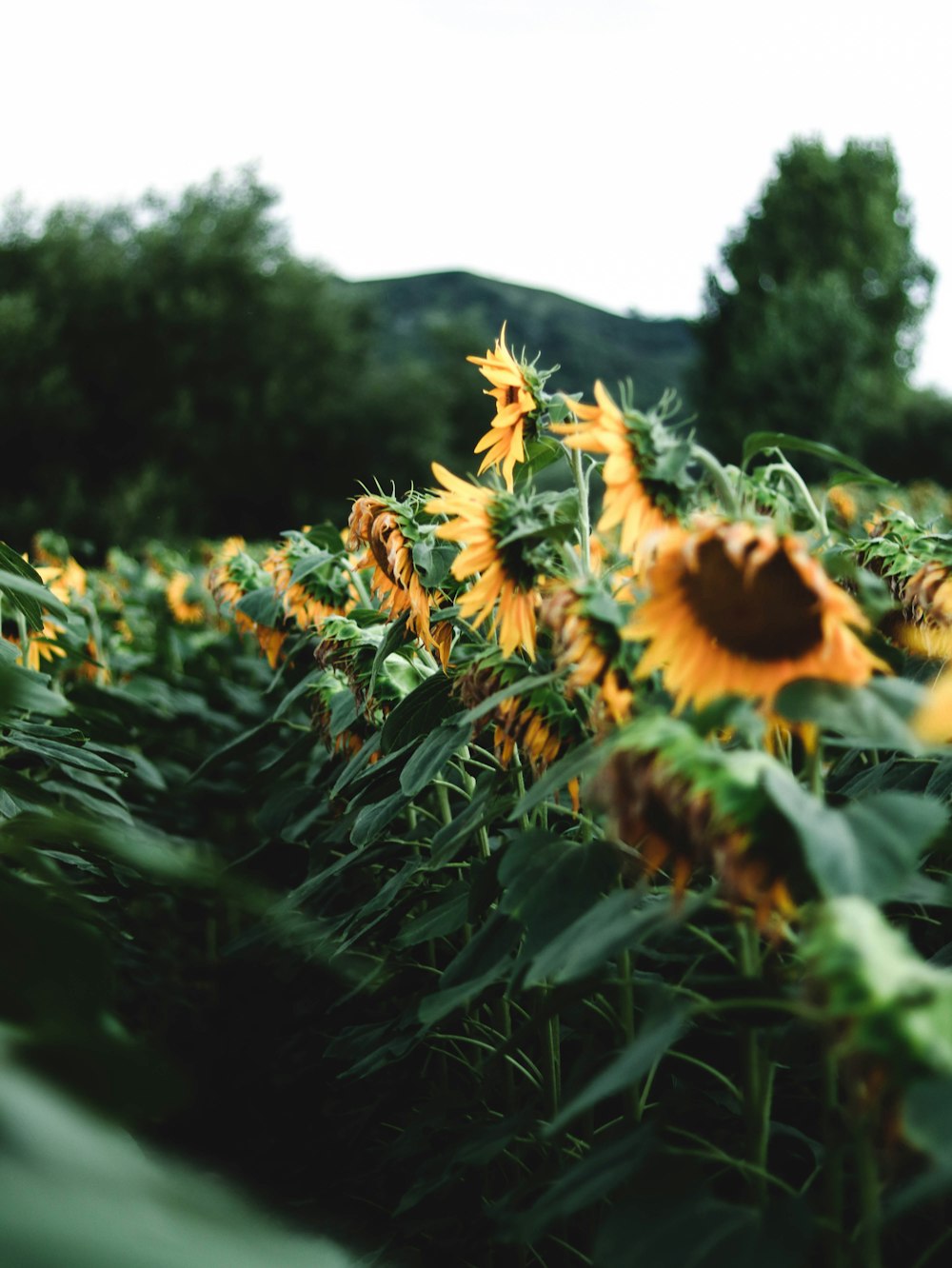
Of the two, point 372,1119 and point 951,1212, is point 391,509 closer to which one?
point 951,1212

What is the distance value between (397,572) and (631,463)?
16.2 inches

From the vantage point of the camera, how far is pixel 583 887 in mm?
992

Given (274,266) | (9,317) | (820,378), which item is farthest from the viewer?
(820,378)

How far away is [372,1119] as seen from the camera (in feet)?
6.99

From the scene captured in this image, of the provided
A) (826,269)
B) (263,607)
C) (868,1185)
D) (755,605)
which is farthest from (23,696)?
(826,269)

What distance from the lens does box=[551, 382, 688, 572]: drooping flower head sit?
0.99 metres

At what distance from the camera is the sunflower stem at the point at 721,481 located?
0.91 metres

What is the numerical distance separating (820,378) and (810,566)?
92.7 feet

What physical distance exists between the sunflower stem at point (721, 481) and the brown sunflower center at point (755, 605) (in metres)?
0.08

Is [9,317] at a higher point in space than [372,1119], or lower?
higher

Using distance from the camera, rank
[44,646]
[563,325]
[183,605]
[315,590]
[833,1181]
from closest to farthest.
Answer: [833,1181] → [315,590] → [44,646] → [183,605] → [563,325]

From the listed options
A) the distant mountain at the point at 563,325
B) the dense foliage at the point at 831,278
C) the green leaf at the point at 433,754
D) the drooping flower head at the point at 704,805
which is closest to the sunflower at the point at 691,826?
the drooping flower head at the point at 704,805

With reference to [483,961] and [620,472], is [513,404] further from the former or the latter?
[483,961]

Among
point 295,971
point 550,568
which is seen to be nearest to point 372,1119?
point 295,971
